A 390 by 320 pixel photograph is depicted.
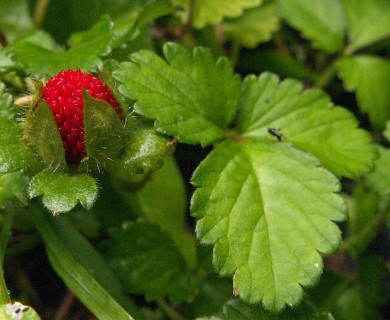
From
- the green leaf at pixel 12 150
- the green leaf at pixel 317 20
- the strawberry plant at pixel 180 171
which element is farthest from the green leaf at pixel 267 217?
the green leaf at pixel 317 20

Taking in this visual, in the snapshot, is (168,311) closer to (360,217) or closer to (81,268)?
(81,268)

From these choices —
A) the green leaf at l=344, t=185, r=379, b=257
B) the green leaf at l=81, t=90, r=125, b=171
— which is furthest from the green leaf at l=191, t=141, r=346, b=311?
the green leaf at l=344, t=185, r=379, b=257

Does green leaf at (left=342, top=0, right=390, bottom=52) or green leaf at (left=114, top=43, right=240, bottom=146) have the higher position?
green leaf at (left=114, top=43, right=240, bottom=146)

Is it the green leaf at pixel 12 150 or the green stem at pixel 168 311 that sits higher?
the green leaf at pixel 12 150

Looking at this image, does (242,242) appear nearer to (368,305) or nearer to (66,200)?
(66,200)

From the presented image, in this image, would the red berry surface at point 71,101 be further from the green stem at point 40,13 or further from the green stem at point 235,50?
the green stem at point 235,50

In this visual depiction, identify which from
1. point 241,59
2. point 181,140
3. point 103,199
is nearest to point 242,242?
point 181,140

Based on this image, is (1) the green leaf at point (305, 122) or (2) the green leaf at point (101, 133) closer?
(2) the green leaf at point (101, 133)

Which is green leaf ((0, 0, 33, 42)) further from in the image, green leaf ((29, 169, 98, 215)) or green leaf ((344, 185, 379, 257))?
green leaf ((344, 185, 379, 257))
